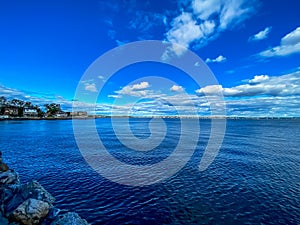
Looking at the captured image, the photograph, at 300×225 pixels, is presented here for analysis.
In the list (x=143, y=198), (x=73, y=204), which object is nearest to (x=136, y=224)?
(x=143, y=198)

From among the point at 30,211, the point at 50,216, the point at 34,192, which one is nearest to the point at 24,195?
the point at 34,192

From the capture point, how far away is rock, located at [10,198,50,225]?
12070mm

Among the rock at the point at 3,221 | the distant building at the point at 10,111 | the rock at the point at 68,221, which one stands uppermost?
the distant building at the point at 10,111

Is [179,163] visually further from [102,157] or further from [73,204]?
[73,204]

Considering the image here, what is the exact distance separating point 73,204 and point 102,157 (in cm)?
1831

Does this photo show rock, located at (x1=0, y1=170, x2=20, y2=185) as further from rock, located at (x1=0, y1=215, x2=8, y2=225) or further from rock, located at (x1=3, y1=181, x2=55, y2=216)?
rock, located at (x1=0, y1=215, x2=8, y2=225)

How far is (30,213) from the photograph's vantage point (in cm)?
1221

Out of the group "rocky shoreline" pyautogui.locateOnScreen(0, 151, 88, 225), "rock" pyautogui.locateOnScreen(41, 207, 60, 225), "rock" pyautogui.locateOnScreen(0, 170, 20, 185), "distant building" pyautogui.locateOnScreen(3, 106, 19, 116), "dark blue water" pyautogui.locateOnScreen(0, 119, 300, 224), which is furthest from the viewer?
"distant building" pyautogui.locateOnScreen(3, 106, 19, 116)

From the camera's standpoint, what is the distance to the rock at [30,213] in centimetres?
1207

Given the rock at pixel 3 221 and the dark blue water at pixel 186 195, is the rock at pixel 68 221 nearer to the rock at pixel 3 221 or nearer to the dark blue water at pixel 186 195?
the dark blue water at pixel 186 195

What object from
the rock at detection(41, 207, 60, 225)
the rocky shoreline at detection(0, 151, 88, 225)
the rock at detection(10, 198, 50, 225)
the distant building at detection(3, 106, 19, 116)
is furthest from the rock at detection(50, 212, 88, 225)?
→ the distant building at detection(3, 106, 19, 116)

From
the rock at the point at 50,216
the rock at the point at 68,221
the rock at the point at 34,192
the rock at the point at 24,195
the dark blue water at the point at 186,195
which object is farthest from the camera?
the dark blue water at the point at 186,195

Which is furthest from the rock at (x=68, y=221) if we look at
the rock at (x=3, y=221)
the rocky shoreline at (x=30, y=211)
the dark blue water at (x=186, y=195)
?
the rock at (x=3, y=221)

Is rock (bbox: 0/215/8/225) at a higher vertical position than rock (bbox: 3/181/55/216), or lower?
lower
